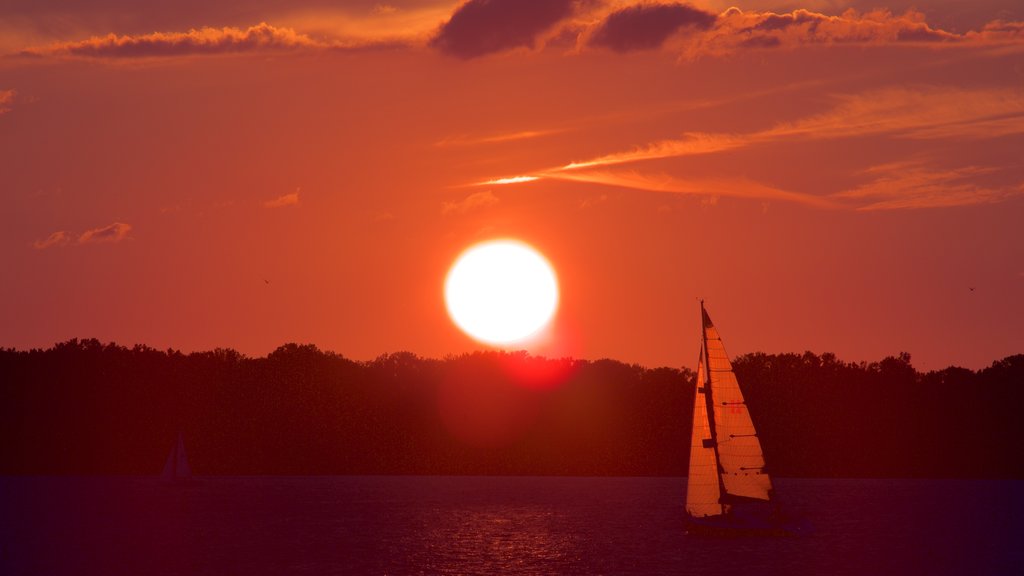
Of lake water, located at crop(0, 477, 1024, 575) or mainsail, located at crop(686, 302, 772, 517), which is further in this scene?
lake water, located at crop(0, 477, 1024, 575)

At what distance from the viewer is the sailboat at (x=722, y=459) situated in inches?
3137

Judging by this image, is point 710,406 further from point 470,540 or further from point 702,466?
point 470,540

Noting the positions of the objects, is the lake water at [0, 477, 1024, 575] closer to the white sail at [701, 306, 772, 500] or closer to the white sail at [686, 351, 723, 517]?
the white sail at [686, 351, 723, 517]

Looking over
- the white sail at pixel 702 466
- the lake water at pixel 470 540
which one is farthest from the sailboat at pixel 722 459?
the lake water at pixel 470 540

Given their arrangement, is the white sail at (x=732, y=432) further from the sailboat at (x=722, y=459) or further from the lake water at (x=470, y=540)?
the lake water at (x=470, y=540)

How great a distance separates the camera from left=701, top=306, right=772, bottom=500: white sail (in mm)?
79562

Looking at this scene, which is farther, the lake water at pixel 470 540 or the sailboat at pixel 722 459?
the lake water at pixel 470 540

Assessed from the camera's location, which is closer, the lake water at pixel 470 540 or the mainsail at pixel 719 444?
the mainsail at pixel 719 444

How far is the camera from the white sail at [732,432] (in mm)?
79562

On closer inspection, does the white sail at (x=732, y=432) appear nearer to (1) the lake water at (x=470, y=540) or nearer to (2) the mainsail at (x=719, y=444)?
(2) the mainsail at (x=719, y=444)

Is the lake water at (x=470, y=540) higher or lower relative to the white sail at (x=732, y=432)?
lower

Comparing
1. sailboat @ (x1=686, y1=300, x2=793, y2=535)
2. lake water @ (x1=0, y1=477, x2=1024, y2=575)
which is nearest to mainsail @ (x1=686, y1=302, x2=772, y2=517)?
sailboat @ (x1=686, y1=300, x2=793, y2=535)

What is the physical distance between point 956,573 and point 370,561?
41.7 metres

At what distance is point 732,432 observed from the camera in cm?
8062
